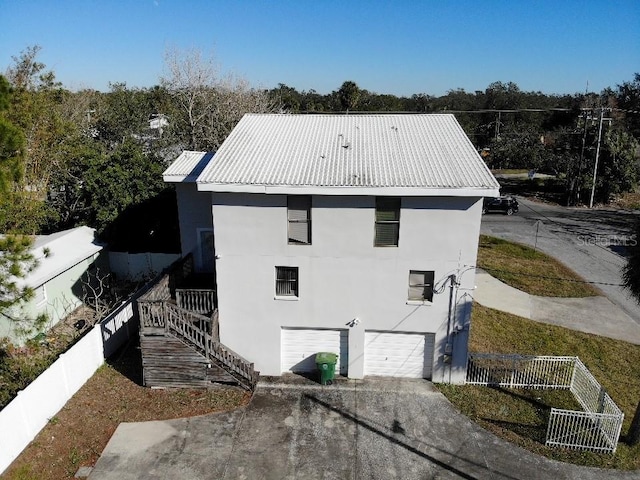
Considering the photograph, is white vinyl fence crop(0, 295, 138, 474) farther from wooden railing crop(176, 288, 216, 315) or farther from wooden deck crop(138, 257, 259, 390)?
wooden railing crop(176, 288, 216, 315)

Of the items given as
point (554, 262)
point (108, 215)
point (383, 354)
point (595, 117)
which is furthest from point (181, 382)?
point (595, 117)

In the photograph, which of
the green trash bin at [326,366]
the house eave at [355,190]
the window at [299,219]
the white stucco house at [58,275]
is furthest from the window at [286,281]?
the white stucco house at [58,275]

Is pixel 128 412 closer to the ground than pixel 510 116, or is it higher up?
closer to the ground

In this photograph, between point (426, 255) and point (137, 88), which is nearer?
point (426, 255)

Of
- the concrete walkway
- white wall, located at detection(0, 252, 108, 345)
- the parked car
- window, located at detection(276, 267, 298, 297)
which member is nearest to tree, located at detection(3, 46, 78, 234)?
white wall, located at detection(0, 252, 108, 345)

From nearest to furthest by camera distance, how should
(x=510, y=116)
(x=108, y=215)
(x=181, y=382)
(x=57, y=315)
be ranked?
(x=181, y=382)
(x=57, y=315)
(x=108, y=215)
(x=510, y=116)

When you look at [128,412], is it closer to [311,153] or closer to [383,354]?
[383,354]

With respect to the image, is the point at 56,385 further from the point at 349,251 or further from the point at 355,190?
the point at 355,190
